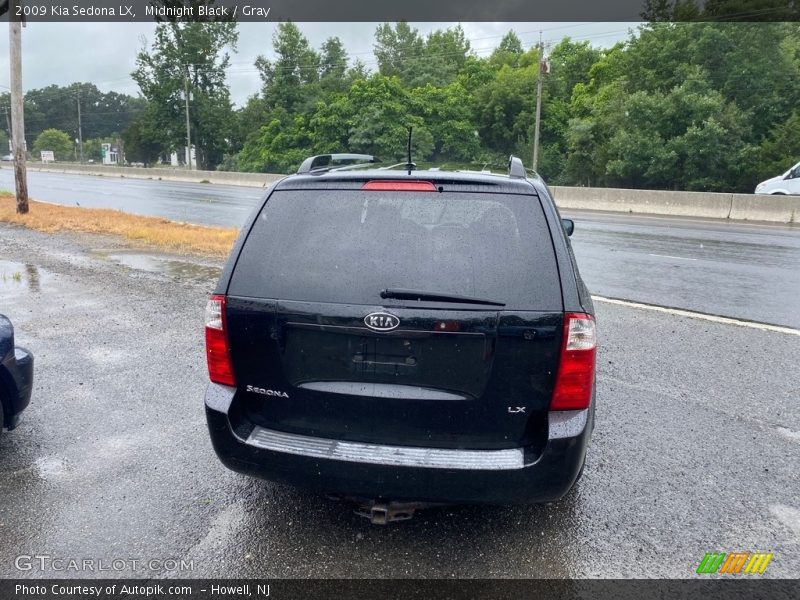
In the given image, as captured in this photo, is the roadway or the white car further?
the white car

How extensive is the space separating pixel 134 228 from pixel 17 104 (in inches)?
218

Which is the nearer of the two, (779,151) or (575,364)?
(575,364)

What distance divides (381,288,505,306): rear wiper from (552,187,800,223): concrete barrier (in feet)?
73.0

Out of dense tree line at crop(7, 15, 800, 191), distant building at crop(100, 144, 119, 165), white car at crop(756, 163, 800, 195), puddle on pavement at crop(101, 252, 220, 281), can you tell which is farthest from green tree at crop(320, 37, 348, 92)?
puddle on pavement at crop(101, 252, 220, 281)

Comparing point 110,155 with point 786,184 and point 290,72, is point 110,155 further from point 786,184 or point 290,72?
point 786,184

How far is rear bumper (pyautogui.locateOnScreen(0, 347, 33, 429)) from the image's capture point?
3764mm

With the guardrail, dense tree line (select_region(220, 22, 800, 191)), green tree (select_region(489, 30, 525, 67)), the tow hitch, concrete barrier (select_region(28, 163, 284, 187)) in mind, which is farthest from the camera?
green tree (select_region(489, 30, 525, 67))

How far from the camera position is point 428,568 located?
281 centimetres

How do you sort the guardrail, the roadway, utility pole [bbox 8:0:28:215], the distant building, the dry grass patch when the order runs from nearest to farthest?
the roadway
the dry grass patch
utility pole [bbox 8:0:28:215]
the guardrail
the distant building

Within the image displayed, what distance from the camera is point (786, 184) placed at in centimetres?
2306

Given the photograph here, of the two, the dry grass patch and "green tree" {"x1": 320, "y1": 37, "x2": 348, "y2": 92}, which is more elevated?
"green tree" {"x1": 320, "y1": 37, "x2": 348, "y2": 92}

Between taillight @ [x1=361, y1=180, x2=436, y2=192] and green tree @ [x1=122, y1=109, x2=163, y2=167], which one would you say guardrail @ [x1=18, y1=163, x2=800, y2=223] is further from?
green tree @ [x1=122, y1=109, x2=163, y2=167]

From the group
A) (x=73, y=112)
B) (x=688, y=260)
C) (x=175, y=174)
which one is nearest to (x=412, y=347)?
(x=688, y=260)

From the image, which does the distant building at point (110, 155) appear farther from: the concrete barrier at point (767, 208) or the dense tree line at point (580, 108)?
the concrete barrier at point (767, 208)
